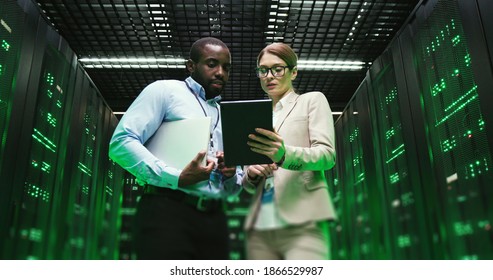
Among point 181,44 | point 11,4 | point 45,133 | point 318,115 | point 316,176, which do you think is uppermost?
point 181,44

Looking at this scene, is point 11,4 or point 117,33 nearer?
point 11,4

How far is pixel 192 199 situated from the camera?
3.87 ft

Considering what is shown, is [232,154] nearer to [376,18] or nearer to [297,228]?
[297,228]

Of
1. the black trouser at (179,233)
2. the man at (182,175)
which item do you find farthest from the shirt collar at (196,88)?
the black trouser at (179,233)

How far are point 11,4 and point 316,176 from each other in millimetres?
2197

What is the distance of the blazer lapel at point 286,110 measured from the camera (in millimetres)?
1232

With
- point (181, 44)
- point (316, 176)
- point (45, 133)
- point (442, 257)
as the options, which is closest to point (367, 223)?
point (316, 176)

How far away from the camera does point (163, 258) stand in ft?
3.45

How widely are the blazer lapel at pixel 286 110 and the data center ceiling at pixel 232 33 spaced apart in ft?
9.45

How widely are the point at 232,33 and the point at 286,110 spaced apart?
3.31 meters

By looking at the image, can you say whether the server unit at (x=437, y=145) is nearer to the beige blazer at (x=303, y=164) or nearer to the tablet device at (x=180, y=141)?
the beige blazer at (x=303, y=164)

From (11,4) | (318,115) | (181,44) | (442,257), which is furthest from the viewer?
(181,44)

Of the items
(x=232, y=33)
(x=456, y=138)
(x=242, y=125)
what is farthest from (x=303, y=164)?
(x=232, y=33)

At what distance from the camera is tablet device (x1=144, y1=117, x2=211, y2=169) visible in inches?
47.3
